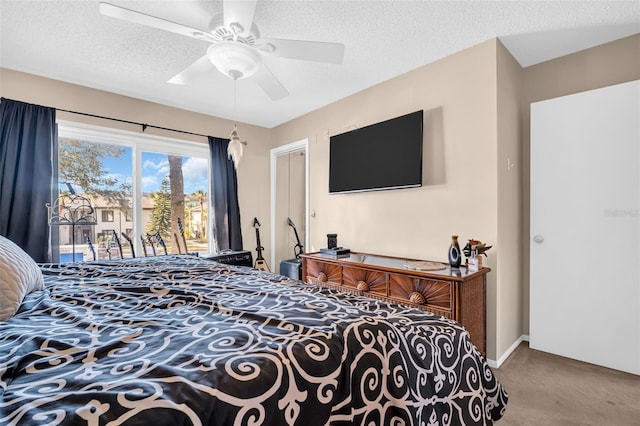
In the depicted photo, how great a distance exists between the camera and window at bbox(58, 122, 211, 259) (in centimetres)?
323

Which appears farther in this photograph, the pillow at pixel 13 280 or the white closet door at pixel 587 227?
the white closet door at pixel 587 227

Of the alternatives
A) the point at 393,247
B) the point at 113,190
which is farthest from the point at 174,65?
the point at 393,247

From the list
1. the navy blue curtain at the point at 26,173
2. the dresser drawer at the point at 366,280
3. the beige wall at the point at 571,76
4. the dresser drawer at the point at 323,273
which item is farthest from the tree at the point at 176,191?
the beige wall at the point at 571,76

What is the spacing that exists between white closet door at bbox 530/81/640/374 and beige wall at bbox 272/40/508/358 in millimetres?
393

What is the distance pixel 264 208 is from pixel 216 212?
0.79 m

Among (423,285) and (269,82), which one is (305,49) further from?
(423,285)

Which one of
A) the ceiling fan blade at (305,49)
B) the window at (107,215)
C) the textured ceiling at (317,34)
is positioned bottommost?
the window at (107,215)

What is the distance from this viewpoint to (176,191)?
3.94m

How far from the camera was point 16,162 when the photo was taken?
109 inches

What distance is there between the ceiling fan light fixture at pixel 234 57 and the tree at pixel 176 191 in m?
2.39

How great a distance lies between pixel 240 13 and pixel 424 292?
2085 mm

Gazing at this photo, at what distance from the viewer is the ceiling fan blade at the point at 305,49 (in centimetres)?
179

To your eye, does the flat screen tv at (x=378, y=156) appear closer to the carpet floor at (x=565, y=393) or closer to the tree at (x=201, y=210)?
the carpet floor at (x=565, y=393)

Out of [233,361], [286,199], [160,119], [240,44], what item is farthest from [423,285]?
[160,119]
